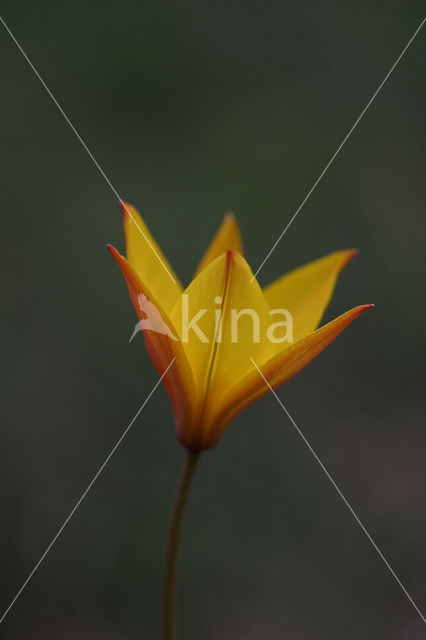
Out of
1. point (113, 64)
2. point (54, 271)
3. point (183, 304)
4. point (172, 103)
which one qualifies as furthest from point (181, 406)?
point (113, 64)

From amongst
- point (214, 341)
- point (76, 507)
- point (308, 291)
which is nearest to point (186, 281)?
point (76, 507)

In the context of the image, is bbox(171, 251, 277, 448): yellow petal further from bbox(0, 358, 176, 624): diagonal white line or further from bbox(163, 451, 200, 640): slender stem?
bbox(0, 358, 176, 624): diagonal white line

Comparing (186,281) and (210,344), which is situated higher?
(210,344)

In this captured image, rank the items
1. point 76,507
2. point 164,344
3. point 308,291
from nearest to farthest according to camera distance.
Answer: point 164,344 < point 308,291 < point 76,507

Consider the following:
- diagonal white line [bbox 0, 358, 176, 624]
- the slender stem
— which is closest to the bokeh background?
diagonal white line [bbox 0, 358, 176, 624]

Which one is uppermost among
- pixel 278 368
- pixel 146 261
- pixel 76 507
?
pixel 146 261

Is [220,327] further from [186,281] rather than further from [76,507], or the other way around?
[186,281]

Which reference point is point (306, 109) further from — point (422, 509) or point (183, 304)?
point (183, 304)
